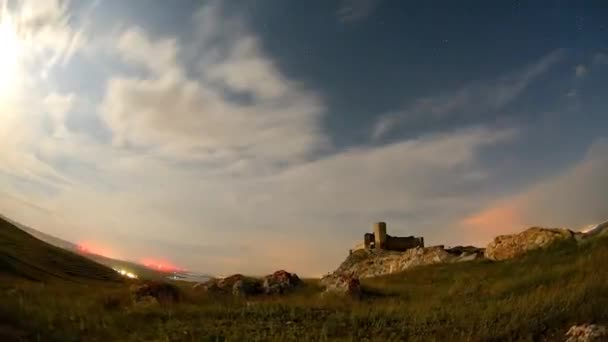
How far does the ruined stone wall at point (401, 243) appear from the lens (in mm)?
72062

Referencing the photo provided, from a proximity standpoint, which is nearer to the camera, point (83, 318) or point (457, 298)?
point (83, 318)

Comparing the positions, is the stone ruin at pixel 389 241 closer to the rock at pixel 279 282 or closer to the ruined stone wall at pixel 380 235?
the ruined stone wall at pixel 380 235

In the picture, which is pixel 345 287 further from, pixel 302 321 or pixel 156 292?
pixel 302 321

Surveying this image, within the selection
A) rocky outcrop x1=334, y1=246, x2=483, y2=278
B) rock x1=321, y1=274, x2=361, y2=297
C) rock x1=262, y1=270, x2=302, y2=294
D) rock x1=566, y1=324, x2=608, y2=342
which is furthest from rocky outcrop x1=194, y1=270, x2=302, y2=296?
rock x1=566, y1=324, x2=608, y2=342

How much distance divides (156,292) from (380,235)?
191ft

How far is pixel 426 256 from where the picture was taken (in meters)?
43.3

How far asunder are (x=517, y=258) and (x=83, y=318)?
2768cm

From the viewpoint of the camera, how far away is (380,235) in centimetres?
7219

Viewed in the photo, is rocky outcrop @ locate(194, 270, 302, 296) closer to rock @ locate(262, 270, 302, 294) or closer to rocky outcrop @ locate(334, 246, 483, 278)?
rock @ locate(262, 270, 302, 294)

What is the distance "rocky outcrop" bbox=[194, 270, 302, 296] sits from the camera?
2369 cm

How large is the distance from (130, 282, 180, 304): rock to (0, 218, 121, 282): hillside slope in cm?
2039

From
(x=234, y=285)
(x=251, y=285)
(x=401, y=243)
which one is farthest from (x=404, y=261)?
(x=234, y=285)

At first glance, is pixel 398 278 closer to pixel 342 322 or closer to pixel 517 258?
pixel 517 258

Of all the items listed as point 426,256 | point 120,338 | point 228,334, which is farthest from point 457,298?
point 426,256
